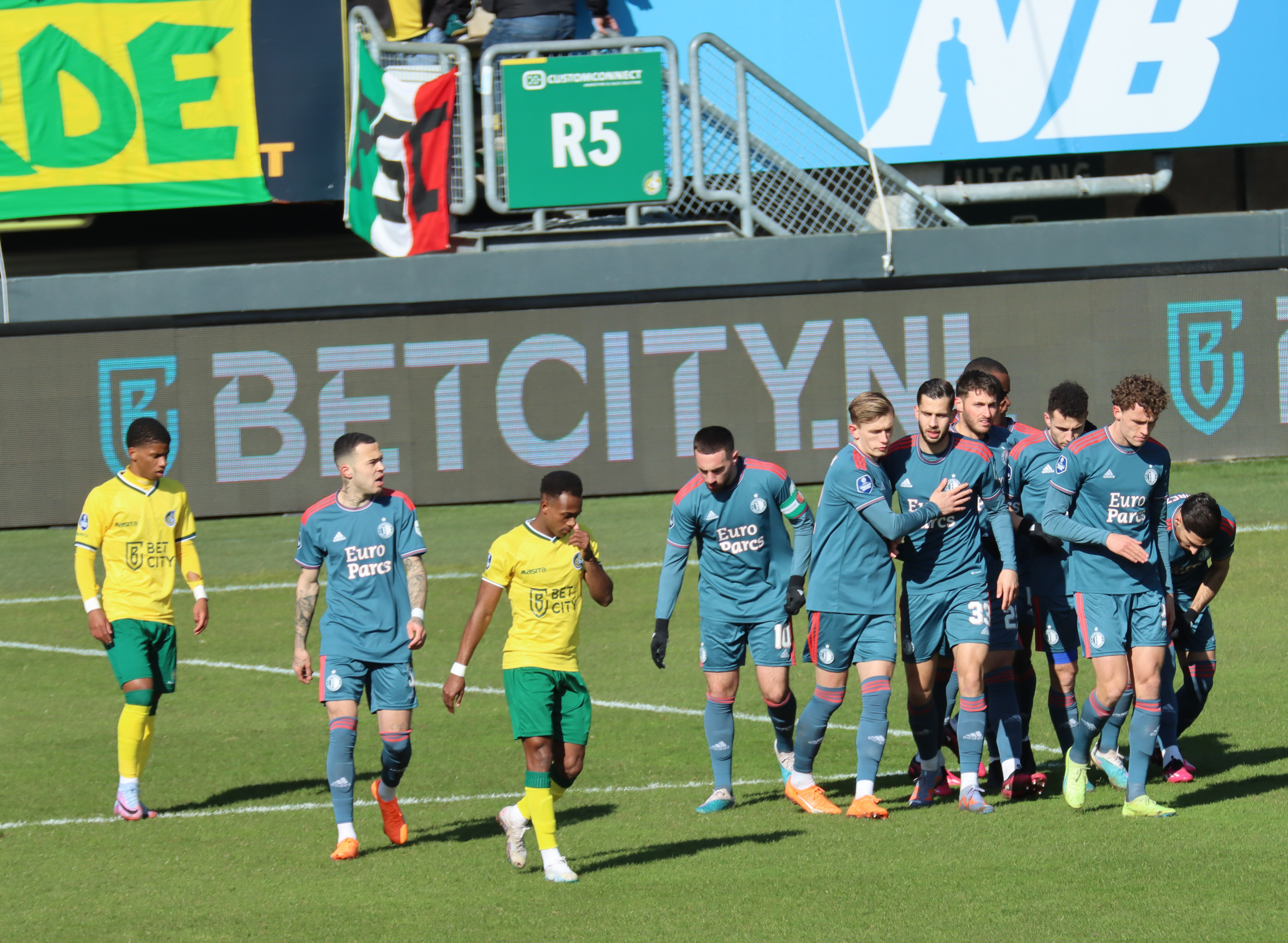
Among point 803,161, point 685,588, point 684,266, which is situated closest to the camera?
point 685,588

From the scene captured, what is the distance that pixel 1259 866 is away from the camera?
6648mm

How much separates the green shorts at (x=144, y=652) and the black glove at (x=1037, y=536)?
17.8ft

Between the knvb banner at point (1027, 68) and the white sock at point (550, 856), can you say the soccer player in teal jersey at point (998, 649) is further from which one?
the knvb banner at point (1027, 68)

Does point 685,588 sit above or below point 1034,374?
below

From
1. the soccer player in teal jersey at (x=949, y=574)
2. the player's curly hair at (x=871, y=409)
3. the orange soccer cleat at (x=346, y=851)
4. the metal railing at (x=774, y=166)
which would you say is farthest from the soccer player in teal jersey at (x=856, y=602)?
the metal railing at (x=774, y=166)

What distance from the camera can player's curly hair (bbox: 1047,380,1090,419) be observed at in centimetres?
898

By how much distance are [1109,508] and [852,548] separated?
1.41 metres

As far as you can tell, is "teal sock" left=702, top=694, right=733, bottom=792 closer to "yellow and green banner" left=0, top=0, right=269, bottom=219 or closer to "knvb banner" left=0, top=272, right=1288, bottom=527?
"knvb banner" left=0, top=272, right=1288, bottom=527

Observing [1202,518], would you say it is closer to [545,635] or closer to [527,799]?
[545,635]

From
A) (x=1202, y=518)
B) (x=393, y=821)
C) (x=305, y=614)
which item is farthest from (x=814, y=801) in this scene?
(x=305, y=614)

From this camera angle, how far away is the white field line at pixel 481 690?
1081 cm

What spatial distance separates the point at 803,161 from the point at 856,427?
11309 millimetres

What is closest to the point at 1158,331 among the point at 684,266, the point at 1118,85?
the point at 1118,85

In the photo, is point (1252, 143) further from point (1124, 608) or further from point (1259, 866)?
point (1259, 866)
